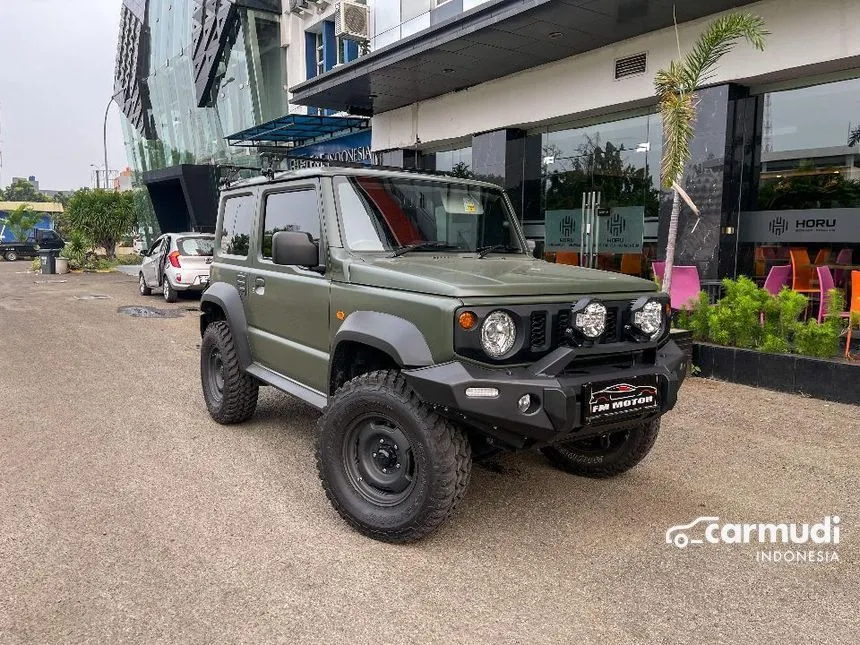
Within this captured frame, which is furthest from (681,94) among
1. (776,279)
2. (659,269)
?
(776,279)

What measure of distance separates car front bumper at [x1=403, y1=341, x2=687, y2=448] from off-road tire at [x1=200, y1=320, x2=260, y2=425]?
8.06 feet

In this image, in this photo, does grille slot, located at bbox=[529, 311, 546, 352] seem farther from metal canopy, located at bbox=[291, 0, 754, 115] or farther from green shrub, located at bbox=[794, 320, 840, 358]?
metal canopy, located at bbox=[291, 0, 754, 115]

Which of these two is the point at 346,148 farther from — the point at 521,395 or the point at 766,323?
the point at 521,395

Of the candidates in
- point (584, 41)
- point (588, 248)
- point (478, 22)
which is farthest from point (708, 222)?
point (478, 22)

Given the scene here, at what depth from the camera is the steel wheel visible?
351 cm

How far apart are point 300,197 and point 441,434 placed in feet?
6.92

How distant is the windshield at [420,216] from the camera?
4156 mm

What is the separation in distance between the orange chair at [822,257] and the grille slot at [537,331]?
713 cm

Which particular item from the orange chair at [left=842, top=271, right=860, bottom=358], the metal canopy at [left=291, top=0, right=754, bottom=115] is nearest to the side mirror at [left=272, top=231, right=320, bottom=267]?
the orange chair at [left=842, top=271, right=860, bottom=358]

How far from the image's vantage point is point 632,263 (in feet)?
36.9

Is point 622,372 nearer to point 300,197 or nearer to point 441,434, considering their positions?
point 441,434

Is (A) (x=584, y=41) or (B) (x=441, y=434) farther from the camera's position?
(A) (x=584, y=41)

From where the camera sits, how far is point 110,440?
5.21 m

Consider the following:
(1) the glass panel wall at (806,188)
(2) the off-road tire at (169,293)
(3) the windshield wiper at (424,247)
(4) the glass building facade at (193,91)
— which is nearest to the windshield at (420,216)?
(3) the windshield wiper at (424,247)
